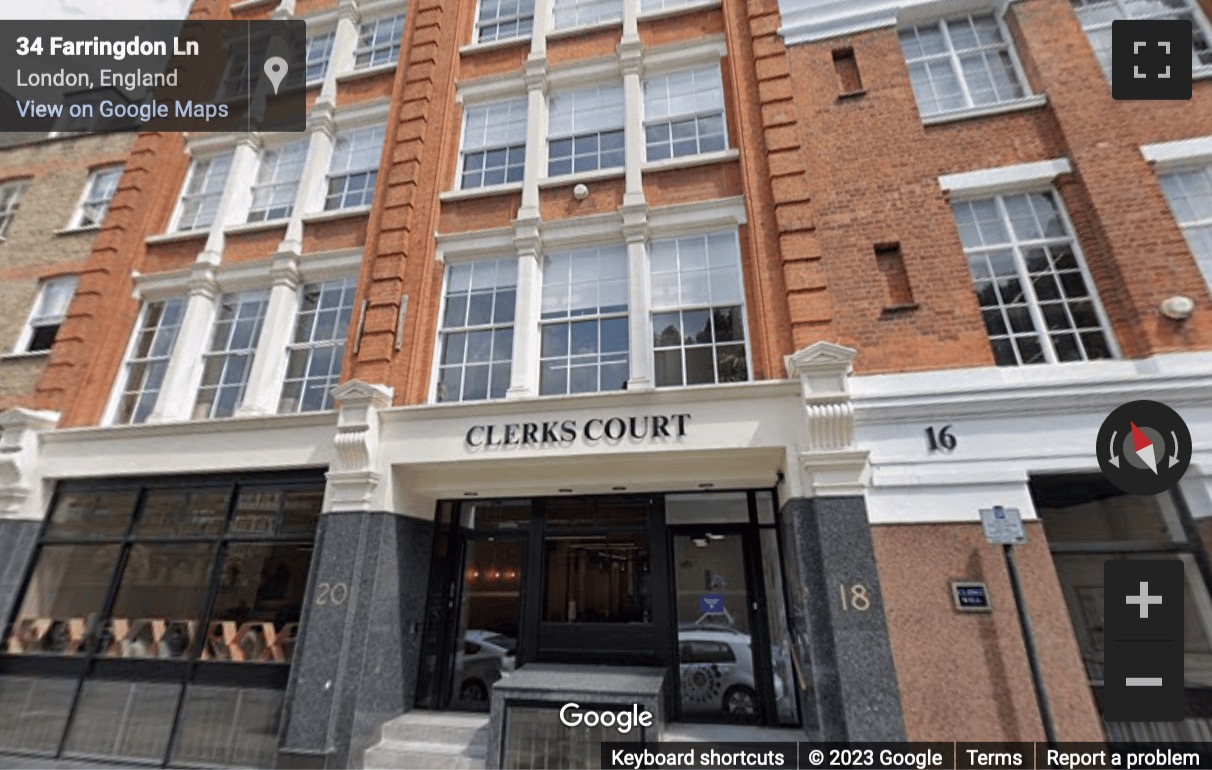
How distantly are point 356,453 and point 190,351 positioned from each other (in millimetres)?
4817

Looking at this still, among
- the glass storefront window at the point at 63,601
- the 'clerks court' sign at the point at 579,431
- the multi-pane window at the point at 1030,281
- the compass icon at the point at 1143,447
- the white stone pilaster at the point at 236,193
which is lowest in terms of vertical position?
the glass storefront window at the point at 63,601

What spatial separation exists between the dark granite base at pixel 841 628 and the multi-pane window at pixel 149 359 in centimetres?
1128

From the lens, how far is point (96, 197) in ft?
40.8

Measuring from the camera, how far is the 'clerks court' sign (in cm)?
684

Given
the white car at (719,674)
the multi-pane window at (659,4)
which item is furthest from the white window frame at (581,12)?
the white car at (719,674)

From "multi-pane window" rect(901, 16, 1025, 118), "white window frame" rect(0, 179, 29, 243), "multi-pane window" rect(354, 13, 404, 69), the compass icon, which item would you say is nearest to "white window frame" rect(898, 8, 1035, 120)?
"multi-pane window" rect(901, 16, 1025, 118)

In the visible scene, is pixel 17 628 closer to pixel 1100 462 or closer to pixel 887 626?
pixel 887 626

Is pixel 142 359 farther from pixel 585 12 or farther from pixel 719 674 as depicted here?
pixel 719 674

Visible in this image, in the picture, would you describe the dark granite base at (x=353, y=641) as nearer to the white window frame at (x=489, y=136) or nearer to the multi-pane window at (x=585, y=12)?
the white window frame at (x=489, y=136)

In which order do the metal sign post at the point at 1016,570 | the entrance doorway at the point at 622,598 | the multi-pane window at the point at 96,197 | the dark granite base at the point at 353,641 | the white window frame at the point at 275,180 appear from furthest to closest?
the multi-pane window at the point at 96,197 < the white window frame at the point at 275,180 < the entrance doorway at the point at 622,598 < the dark granite base at the point at 353,641 < the metal sign post at the point at 1016,570

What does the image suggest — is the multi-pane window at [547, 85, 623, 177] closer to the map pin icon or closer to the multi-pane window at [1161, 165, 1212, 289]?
the map pin icon

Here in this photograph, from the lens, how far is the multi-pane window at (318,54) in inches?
457

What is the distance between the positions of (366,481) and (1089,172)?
35.2 ft

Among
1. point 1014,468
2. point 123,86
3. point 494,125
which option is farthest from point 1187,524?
point 123,86
